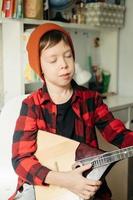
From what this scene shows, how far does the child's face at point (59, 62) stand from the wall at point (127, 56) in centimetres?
170

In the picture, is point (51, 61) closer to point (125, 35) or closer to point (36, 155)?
point (36, 155)

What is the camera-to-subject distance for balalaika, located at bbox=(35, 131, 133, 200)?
96cm

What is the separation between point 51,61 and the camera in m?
1.10

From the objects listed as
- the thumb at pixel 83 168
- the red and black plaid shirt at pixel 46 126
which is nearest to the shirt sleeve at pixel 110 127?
the red and black plaid shirt at pixel 46 126

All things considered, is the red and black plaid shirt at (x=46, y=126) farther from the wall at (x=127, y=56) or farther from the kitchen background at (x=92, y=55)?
the wall at (x=127, y=56)

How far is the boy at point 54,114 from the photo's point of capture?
1088 mm

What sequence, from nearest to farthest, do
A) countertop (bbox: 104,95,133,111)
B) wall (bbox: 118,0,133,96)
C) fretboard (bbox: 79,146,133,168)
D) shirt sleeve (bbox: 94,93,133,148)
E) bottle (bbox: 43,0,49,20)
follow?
1. fretboard (bbox: 79,146,133,168)
2. shirt sleeve (bbox: 94,93,133,148)
3. bottle (bbox: 43,0,49,20)
4. countertop (bbox: 104,95,133,111)
5. wall (bbox: 118,0,133,96)

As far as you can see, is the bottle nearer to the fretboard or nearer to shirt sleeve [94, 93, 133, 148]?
shirt sleeve [94, 93, 133, 148]

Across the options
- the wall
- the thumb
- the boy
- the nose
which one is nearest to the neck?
the boy

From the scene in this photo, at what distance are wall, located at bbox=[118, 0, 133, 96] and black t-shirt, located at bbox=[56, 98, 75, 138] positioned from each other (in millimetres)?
1693

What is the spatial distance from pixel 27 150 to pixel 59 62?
1.04 feet

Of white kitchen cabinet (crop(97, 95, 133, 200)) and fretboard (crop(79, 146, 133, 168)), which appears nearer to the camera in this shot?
fretboard (crop(79, 146, 133, 168))

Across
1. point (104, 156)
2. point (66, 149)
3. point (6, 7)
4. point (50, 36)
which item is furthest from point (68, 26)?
point (104, 156)

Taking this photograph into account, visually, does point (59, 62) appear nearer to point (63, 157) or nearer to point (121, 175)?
point (63, 157)
